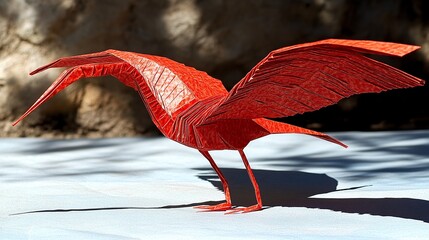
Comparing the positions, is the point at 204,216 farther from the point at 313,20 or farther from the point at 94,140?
→ the point at 313,20

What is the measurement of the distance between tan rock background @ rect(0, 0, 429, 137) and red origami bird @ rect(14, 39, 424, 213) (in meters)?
2.76

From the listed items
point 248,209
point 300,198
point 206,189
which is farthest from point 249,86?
point 206,189

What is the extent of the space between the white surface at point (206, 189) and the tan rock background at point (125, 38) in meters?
0.36

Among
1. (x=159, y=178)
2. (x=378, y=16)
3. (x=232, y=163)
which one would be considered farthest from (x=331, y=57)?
(x=378, y=16)

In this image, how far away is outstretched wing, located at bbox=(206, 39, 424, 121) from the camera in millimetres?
2643

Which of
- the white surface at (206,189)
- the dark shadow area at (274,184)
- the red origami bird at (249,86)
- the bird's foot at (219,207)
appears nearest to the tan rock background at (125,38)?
the white surface at (206,189)

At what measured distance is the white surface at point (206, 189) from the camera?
289 centimetres

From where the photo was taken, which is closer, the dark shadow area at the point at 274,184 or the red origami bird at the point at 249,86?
the red origami bird at the point at 249,86

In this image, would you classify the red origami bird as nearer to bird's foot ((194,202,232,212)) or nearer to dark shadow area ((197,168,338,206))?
bird's foot ((194,202,232,212))

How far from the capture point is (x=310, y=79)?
2875mm

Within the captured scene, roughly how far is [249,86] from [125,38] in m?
3.45

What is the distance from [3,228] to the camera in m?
2.94

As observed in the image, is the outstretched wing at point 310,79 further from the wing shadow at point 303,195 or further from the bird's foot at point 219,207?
the wing shadow at point 303,195

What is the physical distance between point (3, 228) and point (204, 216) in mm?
693
